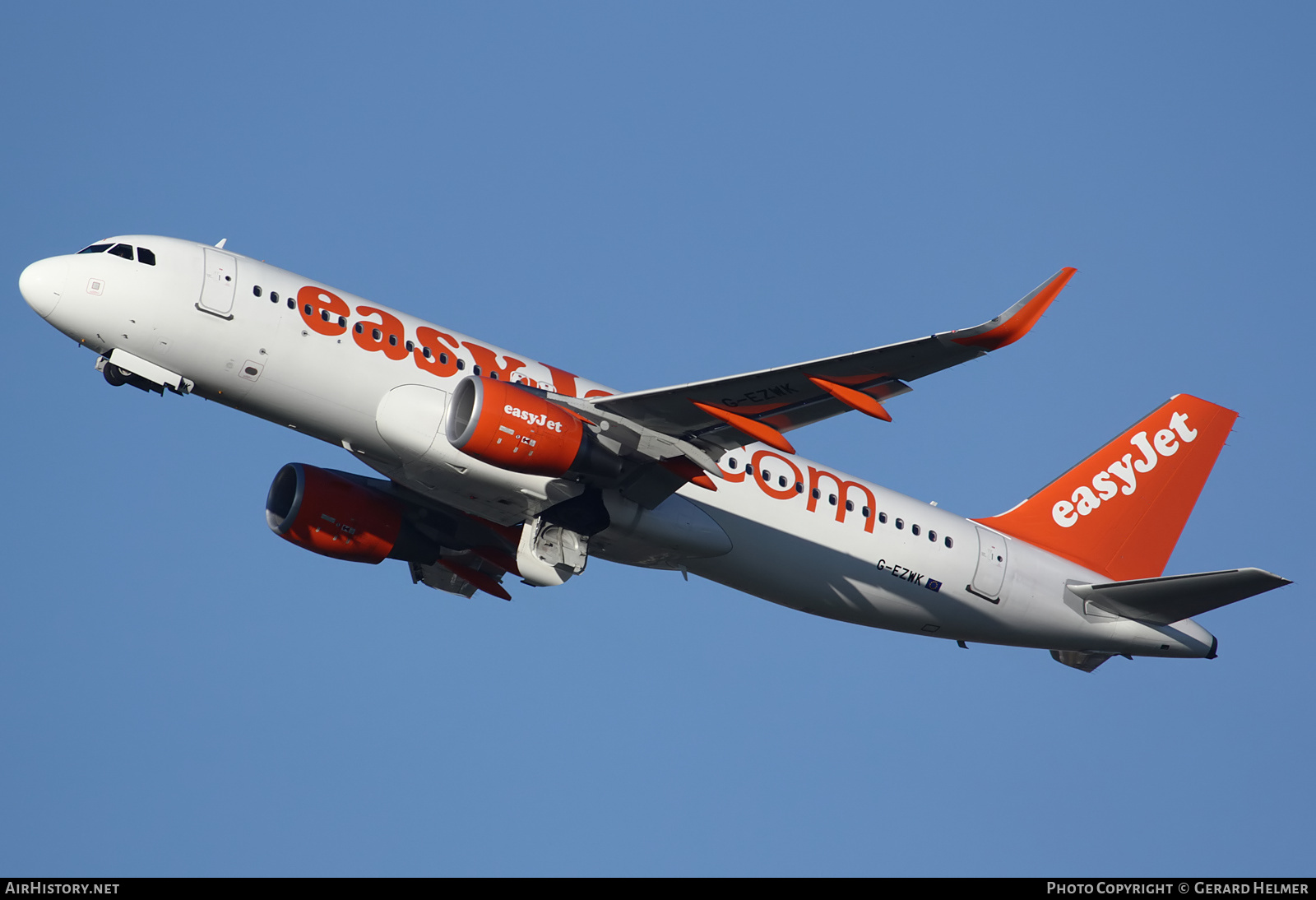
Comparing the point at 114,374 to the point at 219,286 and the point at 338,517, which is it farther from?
the point at 338,517

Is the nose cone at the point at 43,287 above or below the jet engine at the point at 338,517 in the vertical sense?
above

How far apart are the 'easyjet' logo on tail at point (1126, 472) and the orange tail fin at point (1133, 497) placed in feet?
0.07

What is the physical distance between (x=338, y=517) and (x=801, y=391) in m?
12.9

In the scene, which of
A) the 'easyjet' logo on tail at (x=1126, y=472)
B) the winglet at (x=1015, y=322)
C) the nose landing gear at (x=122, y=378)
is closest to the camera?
the winglet at (x=1015, y=322)

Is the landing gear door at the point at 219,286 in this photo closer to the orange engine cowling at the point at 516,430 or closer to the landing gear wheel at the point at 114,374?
the landing gear wheel at the point at 114,374

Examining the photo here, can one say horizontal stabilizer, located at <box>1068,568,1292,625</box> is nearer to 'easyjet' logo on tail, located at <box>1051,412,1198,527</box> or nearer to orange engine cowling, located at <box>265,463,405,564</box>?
'easyjet' logo on tail, located at <box>1051,412,1198,527</box>

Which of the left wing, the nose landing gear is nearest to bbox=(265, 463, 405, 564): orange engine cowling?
the nose landing gear

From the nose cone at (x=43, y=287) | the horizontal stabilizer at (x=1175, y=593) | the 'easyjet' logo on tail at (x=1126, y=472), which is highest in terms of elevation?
the 'easyjet' logo on tail at (x=1126, y=472)

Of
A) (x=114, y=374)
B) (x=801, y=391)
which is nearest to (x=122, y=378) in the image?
(x=114, y=374)

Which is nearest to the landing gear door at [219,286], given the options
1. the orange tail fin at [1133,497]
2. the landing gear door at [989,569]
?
the landing gear door at [989,569]

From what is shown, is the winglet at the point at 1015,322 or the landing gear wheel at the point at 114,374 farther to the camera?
the landing gear wheel at the point at 114,374

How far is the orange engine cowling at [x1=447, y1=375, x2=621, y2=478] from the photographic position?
2834 cm

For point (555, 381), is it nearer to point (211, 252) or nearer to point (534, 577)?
point (534, 577)

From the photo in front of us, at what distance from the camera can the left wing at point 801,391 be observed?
83.0ft
